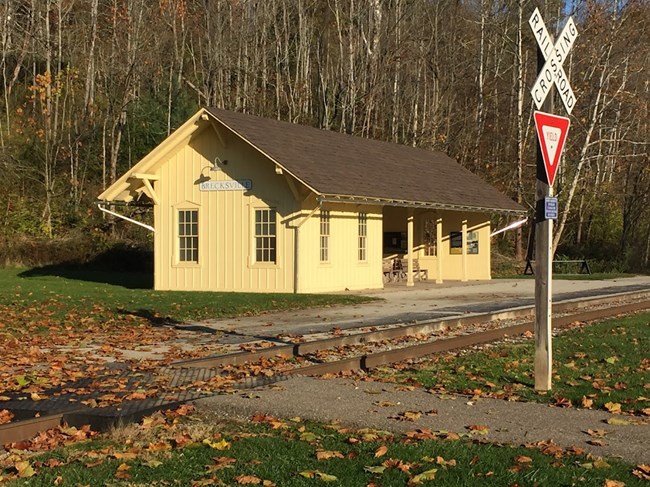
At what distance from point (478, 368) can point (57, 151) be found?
123 ft

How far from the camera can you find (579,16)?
45.9 m

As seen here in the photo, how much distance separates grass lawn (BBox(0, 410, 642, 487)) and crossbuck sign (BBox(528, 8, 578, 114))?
14.1 feet

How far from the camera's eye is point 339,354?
562 inches

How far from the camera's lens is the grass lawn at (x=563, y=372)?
33.2 feet

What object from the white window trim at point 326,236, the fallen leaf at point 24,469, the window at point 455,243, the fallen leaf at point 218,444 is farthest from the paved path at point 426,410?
the window at point 455,243

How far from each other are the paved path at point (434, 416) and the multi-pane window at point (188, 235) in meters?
18.8

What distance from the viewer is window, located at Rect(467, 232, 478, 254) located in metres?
37.9

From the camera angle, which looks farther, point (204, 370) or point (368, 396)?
point (204, 370)

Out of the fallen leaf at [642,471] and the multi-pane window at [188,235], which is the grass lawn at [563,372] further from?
the multi-pane window at [188,235]

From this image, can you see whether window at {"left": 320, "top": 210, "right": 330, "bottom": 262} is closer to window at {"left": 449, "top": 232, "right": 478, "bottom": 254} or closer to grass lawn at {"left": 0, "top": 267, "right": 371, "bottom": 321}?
grass lawn at {"left": 0, "top": 267, "right": 371, "bottom": 321}

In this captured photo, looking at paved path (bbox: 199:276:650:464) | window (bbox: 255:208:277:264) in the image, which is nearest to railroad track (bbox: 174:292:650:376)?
paved path (bbox: 199:276:650:464)

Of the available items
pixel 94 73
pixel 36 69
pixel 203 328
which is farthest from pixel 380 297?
pixel 36 69

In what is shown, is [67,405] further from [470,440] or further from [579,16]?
[579,16]

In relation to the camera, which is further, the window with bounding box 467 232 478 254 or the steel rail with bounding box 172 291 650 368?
the window with bounding box 467 232 478 254
